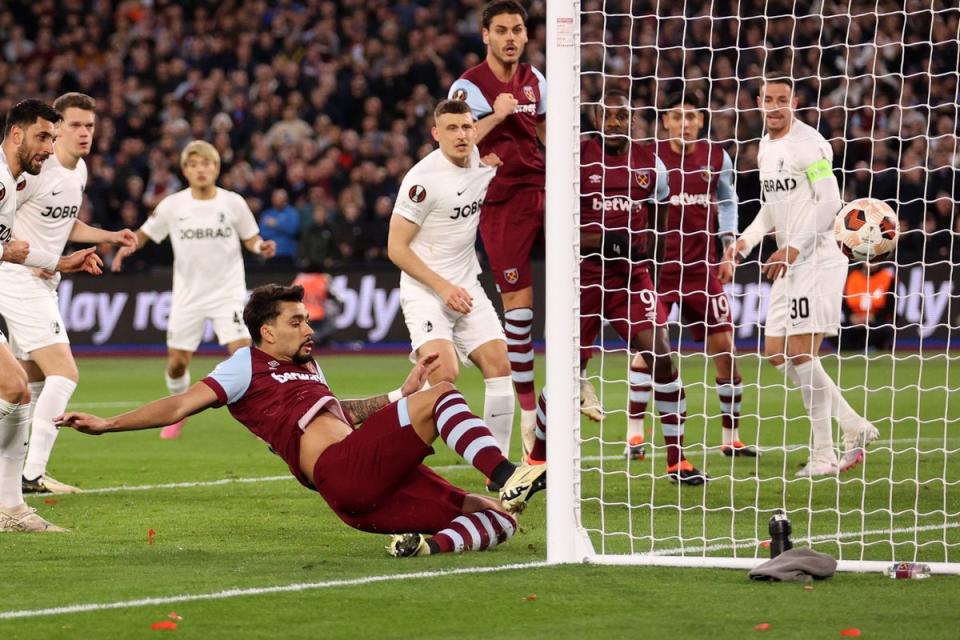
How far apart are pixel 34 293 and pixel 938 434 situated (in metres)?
6.56

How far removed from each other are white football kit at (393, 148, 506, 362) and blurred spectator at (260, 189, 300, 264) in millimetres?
12131

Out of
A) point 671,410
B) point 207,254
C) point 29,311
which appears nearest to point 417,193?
point 671,410

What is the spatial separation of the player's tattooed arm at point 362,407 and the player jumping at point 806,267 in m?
2.75

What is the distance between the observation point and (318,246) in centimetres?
1991

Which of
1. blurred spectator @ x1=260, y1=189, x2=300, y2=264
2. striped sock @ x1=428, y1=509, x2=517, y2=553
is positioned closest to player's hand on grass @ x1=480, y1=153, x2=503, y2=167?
striped sock @ x1=428, y1=509, x2=517, y2=553

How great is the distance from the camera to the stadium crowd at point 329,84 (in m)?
19.2

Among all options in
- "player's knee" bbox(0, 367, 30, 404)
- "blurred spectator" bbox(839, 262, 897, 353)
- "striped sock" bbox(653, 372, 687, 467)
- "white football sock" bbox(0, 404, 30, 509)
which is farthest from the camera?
"blurred spectator" bbox(839, 262, 897, 353)

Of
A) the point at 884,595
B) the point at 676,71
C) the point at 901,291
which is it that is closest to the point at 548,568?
the point at 884,595

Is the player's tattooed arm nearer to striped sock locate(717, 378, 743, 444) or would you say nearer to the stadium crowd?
striped sock locate(717, 378, 743, 444)

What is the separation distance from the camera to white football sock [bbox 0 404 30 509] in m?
7.28

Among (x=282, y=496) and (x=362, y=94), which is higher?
(x=362, y=94)

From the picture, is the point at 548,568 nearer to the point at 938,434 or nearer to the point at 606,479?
the point at 606,479

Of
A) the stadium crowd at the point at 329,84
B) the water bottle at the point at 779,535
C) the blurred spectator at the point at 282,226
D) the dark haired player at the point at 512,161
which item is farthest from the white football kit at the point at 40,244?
the blurred spectator at the point at 282,226

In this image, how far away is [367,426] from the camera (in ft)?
20.6
